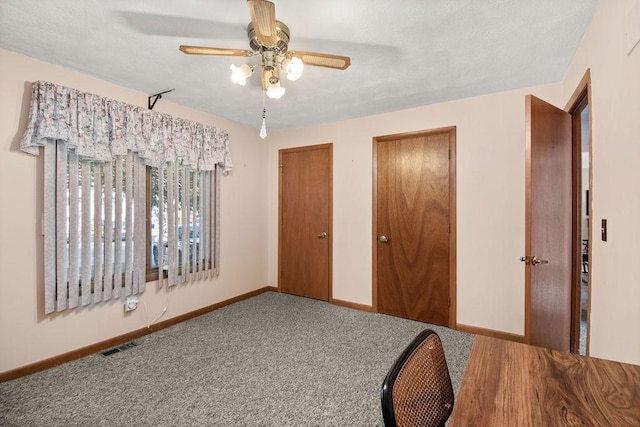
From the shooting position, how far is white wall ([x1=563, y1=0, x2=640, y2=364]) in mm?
1188

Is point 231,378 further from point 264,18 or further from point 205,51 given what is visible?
point 264,18

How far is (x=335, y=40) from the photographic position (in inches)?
75.6

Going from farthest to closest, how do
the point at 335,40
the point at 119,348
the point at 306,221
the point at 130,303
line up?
the point at 306,221
the point at 130,303
the point at 119,348
the point at 335,40

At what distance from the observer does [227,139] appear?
3.58 m

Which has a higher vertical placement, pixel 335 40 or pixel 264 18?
pixel 335 40

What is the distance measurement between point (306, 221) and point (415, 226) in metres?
1.46

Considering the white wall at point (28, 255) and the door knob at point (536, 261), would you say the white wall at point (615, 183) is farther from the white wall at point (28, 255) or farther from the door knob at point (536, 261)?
the white wall at point (28, 255)

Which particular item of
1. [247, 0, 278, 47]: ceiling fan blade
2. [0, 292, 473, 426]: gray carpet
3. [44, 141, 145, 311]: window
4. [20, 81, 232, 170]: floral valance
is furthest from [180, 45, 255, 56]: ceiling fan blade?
[0, 292, 473, 426]: gray carpet

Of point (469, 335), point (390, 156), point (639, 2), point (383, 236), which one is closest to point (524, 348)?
point (639, 2)

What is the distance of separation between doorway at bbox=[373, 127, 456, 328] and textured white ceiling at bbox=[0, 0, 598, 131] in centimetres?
63

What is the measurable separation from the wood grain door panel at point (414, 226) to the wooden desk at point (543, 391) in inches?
84.9

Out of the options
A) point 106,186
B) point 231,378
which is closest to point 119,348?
point 231,378

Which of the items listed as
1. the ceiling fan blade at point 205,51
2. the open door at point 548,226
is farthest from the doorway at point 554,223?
the ceiling fan blade at point 205,51

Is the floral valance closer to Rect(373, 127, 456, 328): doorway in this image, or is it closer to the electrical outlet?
the electrical outlet
